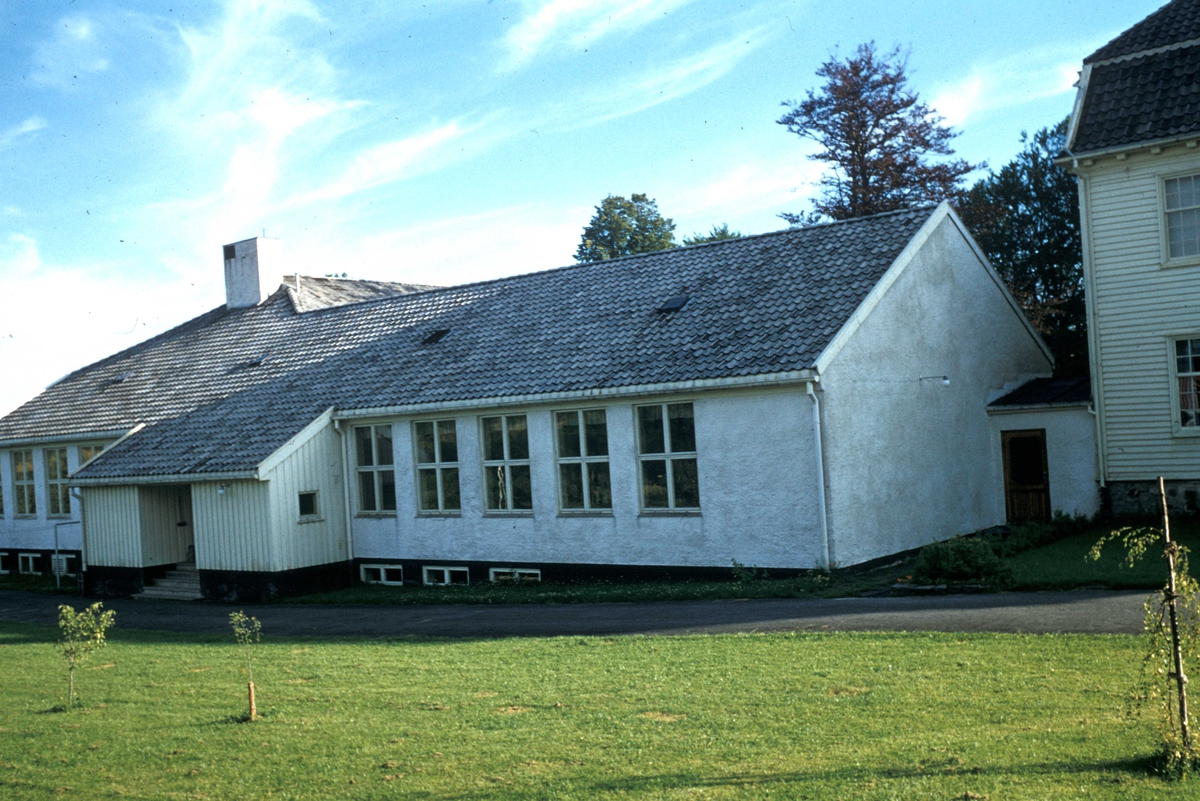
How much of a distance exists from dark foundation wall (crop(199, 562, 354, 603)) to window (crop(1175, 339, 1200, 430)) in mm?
17001

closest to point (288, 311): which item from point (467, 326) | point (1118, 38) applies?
point (467, 326)

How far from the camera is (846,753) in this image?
7281 mm

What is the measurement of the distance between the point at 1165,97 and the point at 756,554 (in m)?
12.1

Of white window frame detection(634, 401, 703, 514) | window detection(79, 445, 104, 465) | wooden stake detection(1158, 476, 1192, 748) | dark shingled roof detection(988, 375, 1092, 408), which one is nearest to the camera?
wooden stake detection(1158, 476, 1192, 748)

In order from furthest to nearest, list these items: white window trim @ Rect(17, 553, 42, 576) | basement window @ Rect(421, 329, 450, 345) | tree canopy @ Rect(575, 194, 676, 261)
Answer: tree canopy @ Rect(575, 194, 676, 261) → white window trim @ Rect(17, 553, 42, 576) → basement window @ Rect(421, 329, 450, 345)

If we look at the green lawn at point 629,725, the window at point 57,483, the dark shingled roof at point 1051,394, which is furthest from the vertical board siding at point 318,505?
the dark shingled roof at point 1051,394

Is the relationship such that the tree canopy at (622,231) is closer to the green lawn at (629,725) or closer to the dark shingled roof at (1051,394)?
the dark shingled roof at (1051,394)

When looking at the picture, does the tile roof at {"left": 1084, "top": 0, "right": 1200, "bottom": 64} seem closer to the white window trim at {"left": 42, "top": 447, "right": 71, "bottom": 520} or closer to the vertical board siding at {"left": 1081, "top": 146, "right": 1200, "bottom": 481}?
the vertical board siding at {"left": 1081, "top": 146, "right": 1200, "bottom": 481}

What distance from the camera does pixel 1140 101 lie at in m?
21.0

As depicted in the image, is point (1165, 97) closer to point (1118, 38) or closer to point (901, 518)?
point (1118, 38)

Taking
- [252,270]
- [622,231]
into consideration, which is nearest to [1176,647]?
[252,270]

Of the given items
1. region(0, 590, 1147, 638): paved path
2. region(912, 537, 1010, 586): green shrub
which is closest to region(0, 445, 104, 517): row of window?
region(0, 590, 1147, 638): paved path

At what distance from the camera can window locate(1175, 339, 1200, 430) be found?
67.3ft

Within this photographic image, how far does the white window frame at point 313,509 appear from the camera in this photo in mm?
21734
